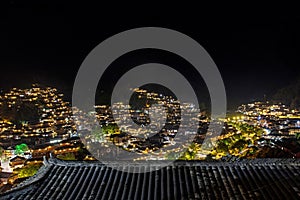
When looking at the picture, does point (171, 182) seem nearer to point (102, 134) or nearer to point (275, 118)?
point (102, 134)

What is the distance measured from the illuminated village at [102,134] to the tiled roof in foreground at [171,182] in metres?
1.50

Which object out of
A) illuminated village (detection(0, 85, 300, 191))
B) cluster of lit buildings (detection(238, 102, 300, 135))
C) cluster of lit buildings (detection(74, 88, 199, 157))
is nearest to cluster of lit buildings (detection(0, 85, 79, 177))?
illuminated village (detection(0, 85, 300, 191))

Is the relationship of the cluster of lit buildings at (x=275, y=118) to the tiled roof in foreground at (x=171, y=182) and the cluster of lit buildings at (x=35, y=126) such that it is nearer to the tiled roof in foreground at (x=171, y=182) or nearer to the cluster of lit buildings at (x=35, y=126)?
the cluster of lit buildings at (x=35, y=126)

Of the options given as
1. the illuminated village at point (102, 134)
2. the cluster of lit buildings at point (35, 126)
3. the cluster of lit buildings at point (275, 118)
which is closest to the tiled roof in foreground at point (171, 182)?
the illuminated village at point (102, 134)

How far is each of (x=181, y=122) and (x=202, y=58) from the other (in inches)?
829

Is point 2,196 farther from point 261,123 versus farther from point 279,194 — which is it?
point 261,123

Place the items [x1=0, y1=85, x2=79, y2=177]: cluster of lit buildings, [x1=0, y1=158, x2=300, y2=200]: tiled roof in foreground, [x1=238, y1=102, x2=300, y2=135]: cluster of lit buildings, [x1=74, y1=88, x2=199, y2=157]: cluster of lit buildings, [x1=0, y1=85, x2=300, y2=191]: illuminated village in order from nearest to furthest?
[x1=0, y1=158, x2=300, y2=200]: tiled roof in foreground → [x1=0, y1=85, x2=300, y2=191]: illuminated village → [x1=0, y1=85, x2=79, y2=177]: cluster of lit buildings → [x1=74, y1=88, x2=199, y2=157]: cluster of lit buildings → [x1=238, y1=102, x2=300, y2=135]: cluster of lit buildings

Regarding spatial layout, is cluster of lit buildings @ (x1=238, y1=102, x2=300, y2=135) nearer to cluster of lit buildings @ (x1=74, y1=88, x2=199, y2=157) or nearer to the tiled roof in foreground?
cluster of lit buildings @ (x1=74, y1=88, x2=199, y2=157)

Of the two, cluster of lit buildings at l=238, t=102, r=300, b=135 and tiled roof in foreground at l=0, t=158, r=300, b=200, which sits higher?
cluster of lit buildings at l=238, t=102, r=300, b=135

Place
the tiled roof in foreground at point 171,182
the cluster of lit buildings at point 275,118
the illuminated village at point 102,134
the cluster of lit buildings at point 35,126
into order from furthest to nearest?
the cluster of lit buildings at point 275,118, the cluster of lit buildings at point 35,126, the illuminated village at point 102,134, the tiled roof in foreground at point 171,182

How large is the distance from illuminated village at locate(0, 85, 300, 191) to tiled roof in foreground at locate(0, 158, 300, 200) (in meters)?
1.50

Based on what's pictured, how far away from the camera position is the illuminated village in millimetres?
23344

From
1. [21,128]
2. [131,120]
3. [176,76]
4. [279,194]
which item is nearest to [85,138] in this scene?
[21,128]

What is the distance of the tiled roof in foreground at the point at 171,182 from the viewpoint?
4945mm
